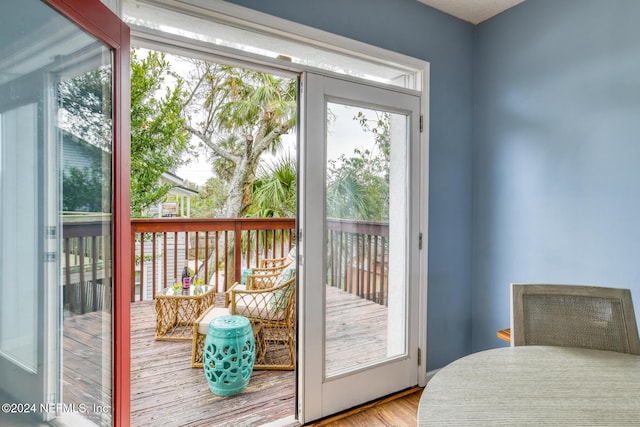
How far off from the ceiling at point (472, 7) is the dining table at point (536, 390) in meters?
2.20

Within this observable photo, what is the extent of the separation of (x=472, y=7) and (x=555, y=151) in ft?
3.72

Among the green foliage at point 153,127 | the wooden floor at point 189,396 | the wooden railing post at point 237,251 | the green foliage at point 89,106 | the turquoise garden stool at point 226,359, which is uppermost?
the green foliage at point 153,127

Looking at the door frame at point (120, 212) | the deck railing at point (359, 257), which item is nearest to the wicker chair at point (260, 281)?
the deck railing at point (359, 257)

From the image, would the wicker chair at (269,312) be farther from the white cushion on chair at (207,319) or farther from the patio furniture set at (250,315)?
the white cushion on chair at (207,319)

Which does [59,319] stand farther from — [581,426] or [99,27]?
[581,426]

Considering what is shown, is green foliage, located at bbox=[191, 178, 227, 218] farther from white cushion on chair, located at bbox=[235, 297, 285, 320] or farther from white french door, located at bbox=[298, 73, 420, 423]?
white french door, located at bbox=[298, 73, 420, 423]

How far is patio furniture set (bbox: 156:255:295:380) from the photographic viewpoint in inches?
108

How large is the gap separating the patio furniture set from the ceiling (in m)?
2.20

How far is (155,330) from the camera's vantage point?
3.40 meters

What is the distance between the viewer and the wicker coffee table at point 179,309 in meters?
3.20

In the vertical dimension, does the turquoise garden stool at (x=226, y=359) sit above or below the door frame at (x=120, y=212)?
below

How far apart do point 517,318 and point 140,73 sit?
14.1 feet

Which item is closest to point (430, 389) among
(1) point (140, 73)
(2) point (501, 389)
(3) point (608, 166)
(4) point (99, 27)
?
(2) point (501, 389)

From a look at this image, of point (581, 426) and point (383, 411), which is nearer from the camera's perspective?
point (581, 426)
